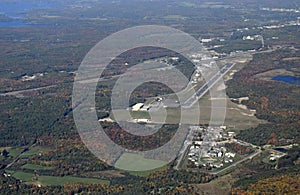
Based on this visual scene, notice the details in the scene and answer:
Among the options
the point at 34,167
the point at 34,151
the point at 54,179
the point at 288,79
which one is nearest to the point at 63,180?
the point at 54,179

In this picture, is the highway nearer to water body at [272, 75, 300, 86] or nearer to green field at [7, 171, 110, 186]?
water body at [272, 75, 300, 86]

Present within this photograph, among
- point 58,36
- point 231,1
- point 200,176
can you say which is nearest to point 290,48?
point 58,36

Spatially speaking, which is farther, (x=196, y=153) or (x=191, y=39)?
(x=191, y=39)

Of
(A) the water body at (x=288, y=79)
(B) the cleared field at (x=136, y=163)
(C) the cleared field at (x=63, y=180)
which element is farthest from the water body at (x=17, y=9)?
(C) the cleared field at (x=63, y=180)

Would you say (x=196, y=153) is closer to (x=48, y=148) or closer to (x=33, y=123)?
(x=48, y=148)

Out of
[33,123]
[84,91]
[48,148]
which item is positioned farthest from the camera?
[84,91]

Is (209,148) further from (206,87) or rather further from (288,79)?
(288,79)
